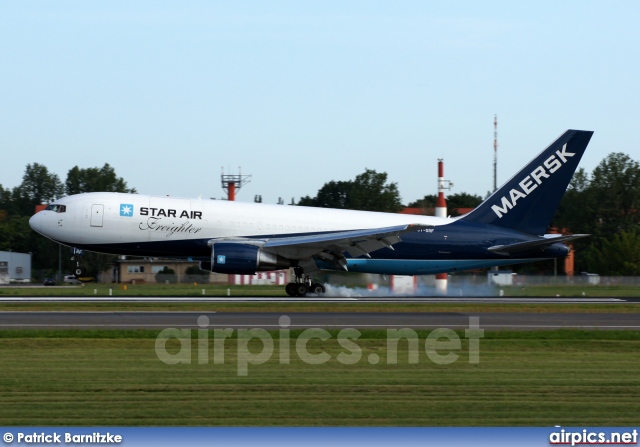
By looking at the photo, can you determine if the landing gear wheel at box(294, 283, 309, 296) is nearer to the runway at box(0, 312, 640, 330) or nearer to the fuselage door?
the fuselage door

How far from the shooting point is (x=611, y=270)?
73.6m

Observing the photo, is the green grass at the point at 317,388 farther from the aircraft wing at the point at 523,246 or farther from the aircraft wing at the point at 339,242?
the aircraft wing at the point at 523,246

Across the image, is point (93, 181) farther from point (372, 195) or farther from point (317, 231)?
point (317, 231)

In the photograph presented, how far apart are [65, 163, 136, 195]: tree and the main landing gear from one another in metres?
66.4

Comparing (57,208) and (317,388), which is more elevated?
(57,208)

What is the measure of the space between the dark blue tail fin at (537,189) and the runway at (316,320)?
40.5ft

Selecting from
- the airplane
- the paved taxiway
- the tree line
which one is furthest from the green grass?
the tree line

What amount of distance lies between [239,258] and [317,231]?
4.32 metres

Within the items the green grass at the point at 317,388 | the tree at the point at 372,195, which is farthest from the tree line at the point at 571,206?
the green grass at the point at 317,388

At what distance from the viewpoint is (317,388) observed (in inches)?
543

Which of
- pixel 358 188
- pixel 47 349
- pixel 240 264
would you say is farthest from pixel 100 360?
pixel 358 188

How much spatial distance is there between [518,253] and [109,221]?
18.4 metres

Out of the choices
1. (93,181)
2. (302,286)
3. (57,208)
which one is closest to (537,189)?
(302,286)

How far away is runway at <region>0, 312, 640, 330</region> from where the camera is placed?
2372cm
